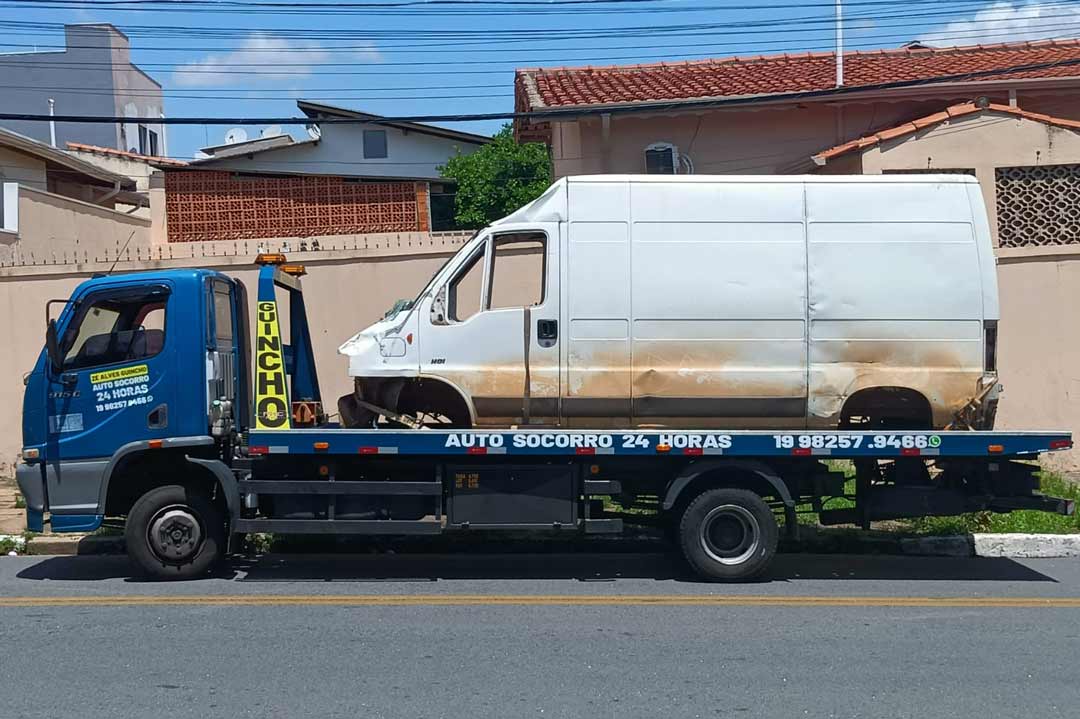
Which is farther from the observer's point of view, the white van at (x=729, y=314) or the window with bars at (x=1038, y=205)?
the window with bars at (x=1038, y=205)

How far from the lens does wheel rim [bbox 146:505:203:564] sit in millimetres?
8414

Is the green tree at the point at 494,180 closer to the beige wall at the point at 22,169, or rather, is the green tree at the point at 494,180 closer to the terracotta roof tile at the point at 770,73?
the beige wall at the point at 22,169

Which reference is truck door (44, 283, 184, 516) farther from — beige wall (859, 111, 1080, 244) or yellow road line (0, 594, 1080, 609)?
beige wall (859, 111, 1080, 244)

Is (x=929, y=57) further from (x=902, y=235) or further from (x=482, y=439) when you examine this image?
(x=482, y=439)

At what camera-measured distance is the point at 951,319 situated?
827cm

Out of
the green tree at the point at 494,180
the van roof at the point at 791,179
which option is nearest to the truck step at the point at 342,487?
the van roof at the point at 791,179

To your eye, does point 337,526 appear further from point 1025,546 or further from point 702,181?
point 1025,546

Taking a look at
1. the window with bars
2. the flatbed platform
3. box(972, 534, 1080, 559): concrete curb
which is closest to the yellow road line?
the flatbed platform

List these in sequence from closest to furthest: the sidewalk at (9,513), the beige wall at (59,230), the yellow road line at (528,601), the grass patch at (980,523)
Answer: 1. the yellow road line at (528,601)
2. the grass patch at (980,523)
3. the sidewalk at (9,513)
4. the beige wall at (59,230)

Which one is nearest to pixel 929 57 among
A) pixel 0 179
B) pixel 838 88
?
pixel 838 88

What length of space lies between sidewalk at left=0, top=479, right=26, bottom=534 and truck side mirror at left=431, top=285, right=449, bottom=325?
4.80 metres

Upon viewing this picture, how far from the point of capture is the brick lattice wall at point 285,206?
26.7 metres

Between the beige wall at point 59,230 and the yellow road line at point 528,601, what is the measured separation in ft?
30.4

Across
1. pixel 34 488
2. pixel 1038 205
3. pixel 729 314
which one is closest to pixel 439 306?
pixel 729 314
